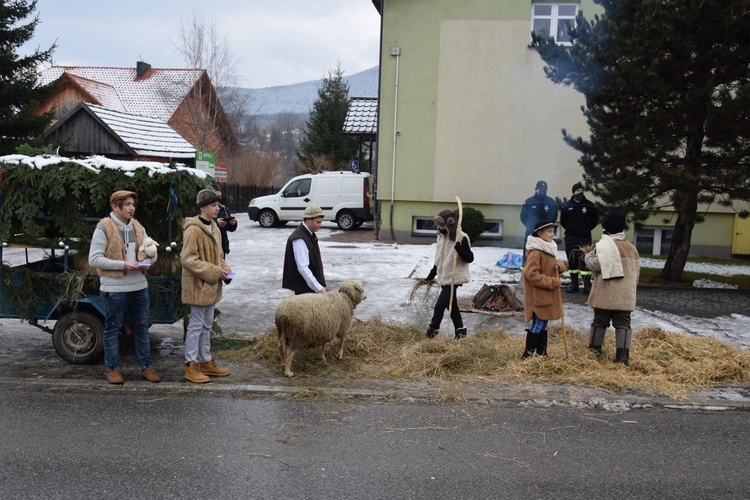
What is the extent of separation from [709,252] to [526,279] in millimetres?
14596

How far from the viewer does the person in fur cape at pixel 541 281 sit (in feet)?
23.3

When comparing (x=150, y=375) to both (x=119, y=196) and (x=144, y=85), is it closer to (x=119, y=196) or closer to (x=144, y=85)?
(x=119, y=196)

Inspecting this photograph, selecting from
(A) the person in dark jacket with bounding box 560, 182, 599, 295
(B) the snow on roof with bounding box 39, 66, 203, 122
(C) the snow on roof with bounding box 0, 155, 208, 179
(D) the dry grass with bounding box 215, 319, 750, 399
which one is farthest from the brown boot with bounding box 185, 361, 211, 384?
(B) the snow on roof with bounding box 39, 66, 203, 122

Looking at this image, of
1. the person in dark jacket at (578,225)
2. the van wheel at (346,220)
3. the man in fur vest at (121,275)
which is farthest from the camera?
the van wheel at (346,220)

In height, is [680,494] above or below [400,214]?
below

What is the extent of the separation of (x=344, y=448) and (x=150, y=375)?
101 inches

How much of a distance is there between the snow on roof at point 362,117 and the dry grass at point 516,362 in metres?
17.7

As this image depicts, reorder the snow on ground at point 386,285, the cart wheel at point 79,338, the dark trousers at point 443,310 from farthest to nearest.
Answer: the snow on ground at point 386,285, the dark trousers at point 443,310, the cart wheel at point 79,338

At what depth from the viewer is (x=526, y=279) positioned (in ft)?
23.6

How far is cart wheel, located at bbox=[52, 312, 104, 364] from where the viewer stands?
703 centimetres

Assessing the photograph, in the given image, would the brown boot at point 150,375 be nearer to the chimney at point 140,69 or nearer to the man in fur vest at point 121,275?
the man in fur vest at point 121,275

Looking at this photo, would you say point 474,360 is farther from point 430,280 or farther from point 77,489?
point 77,489

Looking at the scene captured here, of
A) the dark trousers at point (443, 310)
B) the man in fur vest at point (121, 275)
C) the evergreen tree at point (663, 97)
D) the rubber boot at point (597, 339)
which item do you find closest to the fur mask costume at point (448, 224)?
the dark trousers at point (443, 310)

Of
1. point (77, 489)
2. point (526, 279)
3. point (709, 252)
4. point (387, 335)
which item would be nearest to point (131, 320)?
point (77, 489)
